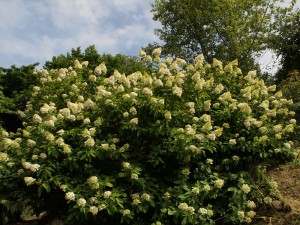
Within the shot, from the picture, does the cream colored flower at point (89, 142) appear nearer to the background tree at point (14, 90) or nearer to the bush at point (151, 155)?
the bush at point (151, 155)

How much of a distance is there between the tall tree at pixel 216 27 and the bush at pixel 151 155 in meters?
11.8

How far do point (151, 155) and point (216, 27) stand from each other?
46.6 ft

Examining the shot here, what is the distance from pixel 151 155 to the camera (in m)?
4.55

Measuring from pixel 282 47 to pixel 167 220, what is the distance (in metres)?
14.2

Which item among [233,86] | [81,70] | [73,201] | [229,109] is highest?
[81,70]

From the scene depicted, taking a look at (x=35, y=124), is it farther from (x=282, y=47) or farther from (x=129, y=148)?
(x=282, y=47)

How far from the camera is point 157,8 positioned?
19656 millimetres

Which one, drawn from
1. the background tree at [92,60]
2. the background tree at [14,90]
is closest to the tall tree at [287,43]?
the background tree at [92,60]

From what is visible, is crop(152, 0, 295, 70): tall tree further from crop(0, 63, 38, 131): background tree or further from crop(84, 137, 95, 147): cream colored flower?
crop(84, 137, 95, 147): cream colored flower

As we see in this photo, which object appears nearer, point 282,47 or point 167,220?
point 167,220

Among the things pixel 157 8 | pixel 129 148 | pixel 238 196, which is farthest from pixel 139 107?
pixel 157 8

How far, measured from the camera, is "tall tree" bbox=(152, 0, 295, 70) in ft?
54.5

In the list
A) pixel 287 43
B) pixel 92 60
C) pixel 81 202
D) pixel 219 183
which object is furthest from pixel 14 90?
pixel 287 43

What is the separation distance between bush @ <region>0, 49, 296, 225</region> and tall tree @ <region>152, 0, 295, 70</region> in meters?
11.8
